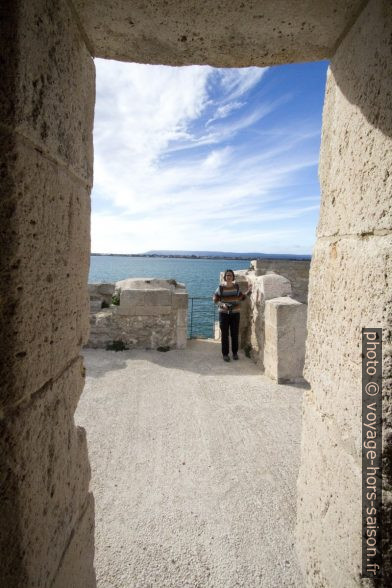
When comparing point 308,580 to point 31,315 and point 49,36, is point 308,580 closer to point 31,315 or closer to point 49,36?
point 31,315

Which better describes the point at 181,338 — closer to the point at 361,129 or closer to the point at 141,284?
the point at 141,284

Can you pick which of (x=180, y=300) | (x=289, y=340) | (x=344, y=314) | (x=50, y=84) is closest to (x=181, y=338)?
(x=180, y=300)

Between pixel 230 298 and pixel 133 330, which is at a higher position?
pixel 230 298

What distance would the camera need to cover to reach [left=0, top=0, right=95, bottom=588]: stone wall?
1.04 m

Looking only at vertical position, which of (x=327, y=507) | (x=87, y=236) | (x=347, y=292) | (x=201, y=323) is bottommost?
(x=201, y=323)

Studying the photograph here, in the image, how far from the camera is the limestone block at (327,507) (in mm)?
1529

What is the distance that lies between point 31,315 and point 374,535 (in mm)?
1667

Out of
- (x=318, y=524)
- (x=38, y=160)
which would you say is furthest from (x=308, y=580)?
(x=38, y=160)

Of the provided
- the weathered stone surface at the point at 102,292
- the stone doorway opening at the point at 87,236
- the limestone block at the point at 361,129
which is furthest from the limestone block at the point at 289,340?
the weathered stone surface at the point at 102,292

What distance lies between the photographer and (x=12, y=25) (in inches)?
Answer: 39.4

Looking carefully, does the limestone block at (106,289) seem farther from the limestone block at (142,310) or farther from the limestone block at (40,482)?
the limestone block at (40,482)

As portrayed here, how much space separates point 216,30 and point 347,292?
4.58ft

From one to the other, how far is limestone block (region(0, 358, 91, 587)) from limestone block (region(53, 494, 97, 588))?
0.05 meters

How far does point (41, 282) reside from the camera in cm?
124
